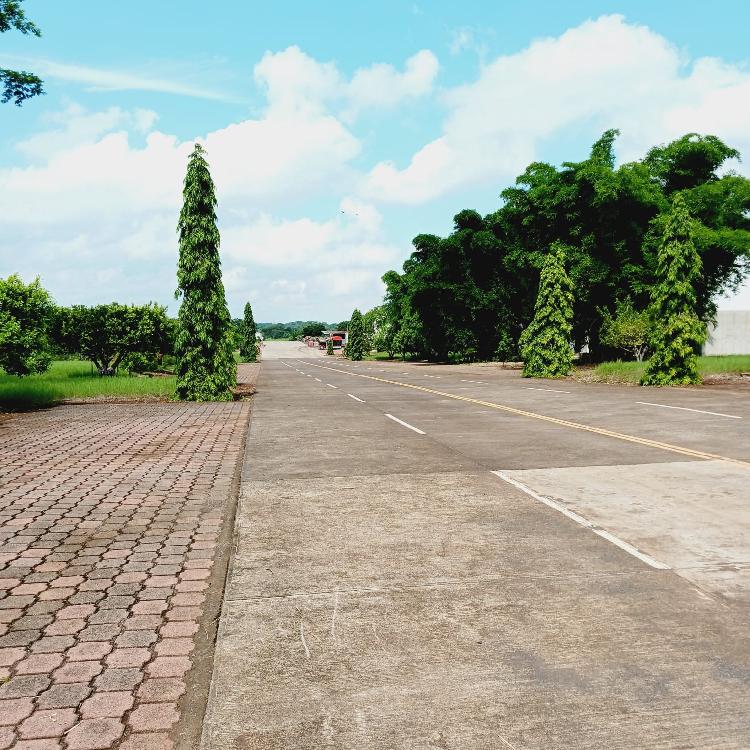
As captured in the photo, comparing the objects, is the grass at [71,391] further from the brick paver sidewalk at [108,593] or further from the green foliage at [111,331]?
the brick paver sidewalk at [108,593]

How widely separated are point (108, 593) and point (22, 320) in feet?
68.4

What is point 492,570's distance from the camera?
5168 millimetres

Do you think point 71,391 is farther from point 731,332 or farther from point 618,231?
point 731,332

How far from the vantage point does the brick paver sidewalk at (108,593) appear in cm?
328

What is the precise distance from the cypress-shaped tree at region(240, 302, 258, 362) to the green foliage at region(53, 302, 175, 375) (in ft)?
182

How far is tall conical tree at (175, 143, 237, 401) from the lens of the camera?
2317 centimetres

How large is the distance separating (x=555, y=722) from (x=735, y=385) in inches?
1021

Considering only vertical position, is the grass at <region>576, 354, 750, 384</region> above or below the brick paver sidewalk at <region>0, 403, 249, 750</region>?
above

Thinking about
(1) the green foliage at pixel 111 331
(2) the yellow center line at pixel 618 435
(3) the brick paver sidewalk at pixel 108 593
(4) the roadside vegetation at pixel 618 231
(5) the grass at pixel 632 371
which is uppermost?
(4) the roadside vegetation at pixel 618 231

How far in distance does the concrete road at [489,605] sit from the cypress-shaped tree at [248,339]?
82.6 meters

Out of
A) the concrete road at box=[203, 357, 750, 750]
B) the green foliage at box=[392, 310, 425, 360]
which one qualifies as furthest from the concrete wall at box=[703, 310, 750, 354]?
the concrete road at box=[203, 357, 750, 750]

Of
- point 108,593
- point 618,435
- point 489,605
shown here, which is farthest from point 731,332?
point 108,593

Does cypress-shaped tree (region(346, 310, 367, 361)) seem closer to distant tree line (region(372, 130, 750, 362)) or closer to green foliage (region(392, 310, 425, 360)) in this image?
green foliage (region(392, 310, 425, 360))

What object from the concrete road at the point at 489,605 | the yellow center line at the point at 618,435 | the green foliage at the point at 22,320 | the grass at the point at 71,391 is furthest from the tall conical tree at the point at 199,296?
the concrete road at the point at 489,605
